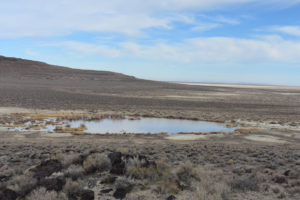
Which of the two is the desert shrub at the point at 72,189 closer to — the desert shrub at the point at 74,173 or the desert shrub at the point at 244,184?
the desert shrub at the point at 74,173

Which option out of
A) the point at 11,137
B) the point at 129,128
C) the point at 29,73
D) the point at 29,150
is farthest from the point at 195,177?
the point at 29,73

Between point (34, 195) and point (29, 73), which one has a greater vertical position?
point (29, 73)

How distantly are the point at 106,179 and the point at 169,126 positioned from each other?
1701 cm

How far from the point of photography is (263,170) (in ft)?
26.5

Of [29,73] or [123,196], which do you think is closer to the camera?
[123,196]

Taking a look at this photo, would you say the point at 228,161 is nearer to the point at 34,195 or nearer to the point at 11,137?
the point at 34,195

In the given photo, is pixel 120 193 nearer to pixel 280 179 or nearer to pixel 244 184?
pixel 244 184

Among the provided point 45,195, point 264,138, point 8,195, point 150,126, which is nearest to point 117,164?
point 45,195

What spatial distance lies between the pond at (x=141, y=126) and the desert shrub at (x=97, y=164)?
480 inches

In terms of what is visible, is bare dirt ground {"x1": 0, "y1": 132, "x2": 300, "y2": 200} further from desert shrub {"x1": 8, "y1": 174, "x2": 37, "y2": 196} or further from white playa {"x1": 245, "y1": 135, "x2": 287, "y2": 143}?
white playa {"x1": 245, "y1": 135, "x2": 287, "y2": 143}

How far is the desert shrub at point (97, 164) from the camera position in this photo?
694 centimetres

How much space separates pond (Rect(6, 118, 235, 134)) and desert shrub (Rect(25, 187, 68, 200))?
1437 centimetres

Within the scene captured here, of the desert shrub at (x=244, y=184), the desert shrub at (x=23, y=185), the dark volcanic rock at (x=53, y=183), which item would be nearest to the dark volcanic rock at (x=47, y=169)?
the desert shrub at (x=23, y=185)

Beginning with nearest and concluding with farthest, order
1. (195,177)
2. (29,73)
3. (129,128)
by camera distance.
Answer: (195,177) → (129,128) → (29,73)
